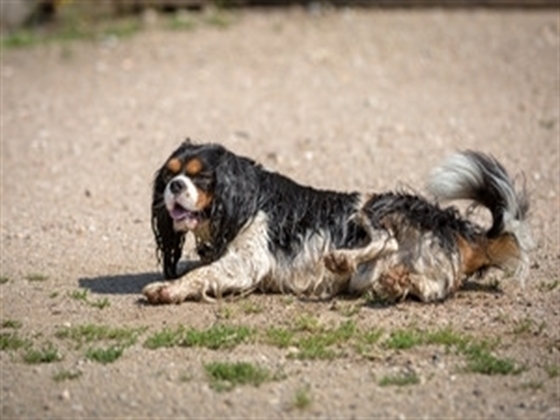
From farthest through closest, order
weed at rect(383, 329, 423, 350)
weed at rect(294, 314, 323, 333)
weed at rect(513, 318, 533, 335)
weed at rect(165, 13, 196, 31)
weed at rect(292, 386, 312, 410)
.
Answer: weed at rect(165, 13, 196, 31) → weed at rect(294, 314, 323, 333) → weed at rect(513, 318, 533, 335) → weed at rect(383, 329, 423, 350) → weed at rect(292, 386, 312, 410)

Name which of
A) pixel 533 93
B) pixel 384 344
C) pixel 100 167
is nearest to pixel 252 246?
pixel 384 344

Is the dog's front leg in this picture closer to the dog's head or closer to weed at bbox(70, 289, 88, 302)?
the dog's head

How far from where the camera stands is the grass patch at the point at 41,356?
7316mm

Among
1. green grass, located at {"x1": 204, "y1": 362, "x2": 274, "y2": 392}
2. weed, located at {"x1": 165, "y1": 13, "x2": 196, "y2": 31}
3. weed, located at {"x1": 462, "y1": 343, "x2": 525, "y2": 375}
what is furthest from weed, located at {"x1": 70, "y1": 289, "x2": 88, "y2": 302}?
weed, located at {"x1": 165, "y1": 13, "x2": 196, "y2": 31}

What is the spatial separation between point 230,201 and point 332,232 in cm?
59

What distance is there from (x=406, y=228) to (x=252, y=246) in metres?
0.85

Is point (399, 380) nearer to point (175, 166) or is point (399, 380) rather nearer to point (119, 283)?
point (175, 166)

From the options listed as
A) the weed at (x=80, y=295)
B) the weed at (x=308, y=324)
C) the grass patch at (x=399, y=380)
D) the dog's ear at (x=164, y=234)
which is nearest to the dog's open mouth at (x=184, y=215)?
the dog's ear at (x=164, y=234)

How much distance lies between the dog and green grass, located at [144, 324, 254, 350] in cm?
62

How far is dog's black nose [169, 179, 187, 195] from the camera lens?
26.7ft

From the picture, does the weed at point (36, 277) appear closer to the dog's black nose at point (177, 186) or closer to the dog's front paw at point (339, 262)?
the dog's black nose at point (177, 186)

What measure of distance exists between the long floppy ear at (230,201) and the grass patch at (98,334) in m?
0.79

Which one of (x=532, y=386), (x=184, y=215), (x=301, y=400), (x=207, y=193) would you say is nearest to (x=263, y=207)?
(x=207, y=193)

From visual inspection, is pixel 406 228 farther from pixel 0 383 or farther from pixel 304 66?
pixel 304 66
